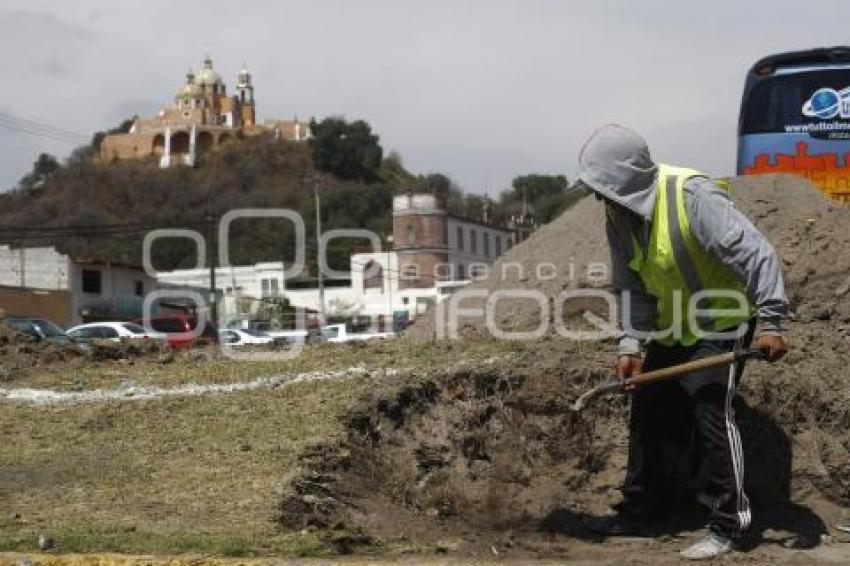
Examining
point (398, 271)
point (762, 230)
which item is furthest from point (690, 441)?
point (398, 271)

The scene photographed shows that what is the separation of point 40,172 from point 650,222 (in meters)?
109

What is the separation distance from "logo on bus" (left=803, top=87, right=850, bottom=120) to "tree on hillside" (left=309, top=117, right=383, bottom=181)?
87109mm

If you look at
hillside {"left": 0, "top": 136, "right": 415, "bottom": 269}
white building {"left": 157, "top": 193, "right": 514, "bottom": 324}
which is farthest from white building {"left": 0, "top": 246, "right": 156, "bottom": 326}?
hillside {"left": 0, "top": 136, "right": 415, "bottom": 269}

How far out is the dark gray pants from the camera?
4.96 metres

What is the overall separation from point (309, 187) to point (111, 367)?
8424 centimetres

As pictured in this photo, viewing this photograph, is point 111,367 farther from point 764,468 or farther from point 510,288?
point 764,468

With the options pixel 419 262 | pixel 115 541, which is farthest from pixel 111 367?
pixel 419 262

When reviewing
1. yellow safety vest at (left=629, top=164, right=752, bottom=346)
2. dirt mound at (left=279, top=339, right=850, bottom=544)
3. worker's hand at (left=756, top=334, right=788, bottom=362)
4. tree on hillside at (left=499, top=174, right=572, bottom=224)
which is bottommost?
dirt mound at (left=279, top=339, right=850, bottom=544)

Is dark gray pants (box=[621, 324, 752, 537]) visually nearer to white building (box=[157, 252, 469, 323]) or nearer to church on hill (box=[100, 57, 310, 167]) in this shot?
white building (box=[157, 252, 469, 323])

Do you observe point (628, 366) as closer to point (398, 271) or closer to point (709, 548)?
point (709, 548)

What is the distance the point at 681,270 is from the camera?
5059 millimetres

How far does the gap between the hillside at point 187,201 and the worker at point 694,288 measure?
204ft

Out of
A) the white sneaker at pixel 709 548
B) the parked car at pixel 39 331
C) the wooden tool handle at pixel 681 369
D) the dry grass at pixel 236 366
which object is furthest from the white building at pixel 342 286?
the white sneaker at pixel 709 548

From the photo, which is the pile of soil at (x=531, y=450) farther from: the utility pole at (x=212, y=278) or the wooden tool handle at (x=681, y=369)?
the utility pole at (x=212, y=278)
